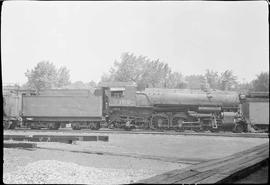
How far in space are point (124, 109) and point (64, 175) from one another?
45.4ft

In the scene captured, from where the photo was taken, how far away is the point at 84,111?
1927 cm

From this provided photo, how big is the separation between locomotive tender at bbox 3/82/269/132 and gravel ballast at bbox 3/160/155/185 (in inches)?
479

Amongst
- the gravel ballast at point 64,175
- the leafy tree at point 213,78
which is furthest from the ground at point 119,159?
the leafy tree at point 213,78

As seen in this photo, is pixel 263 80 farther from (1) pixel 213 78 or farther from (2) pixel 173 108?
(2) pixel 173 108

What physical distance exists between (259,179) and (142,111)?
15774 millimetres

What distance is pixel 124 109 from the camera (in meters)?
19.3

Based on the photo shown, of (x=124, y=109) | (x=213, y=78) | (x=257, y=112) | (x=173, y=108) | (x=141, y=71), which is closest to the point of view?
A: (x=213, y=78)

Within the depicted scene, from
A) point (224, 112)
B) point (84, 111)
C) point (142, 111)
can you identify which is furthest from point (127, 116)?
point (224, 112)

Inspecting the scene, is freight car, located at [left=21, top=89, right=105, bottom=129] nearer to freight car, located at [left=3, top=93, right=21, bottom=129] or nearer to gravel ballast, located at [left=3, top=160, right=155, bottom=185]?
freight car, located at [left=3, top=93, right=21, bottom=129]

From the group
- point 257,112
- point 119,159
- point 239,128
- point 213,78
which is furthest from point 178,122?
point 119,159

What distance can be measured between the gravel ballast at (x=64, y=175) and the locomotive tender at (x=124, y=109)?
39.9 ft

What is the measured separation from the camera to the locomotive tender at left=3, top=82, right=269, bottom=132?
18594mm

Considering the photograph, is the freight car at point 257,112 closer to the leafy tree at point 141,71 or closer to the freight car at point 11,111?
the leafy tree at point 141,71

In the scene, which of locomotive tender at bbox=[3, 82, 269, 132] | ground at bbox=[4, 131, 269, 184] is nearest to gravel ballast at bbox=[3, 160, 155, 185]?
ground at bbox=[4, 131, 269, 184]
